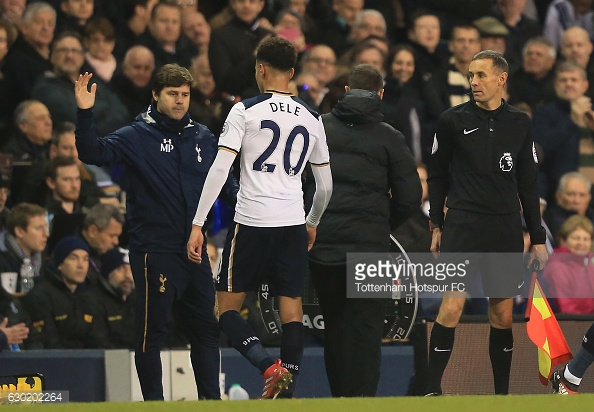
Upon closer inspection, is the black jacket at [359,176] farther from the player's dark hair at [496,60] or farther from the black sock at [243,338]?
the black sock at [243,338]

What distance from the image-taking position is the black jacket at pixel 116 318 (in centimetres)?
1116

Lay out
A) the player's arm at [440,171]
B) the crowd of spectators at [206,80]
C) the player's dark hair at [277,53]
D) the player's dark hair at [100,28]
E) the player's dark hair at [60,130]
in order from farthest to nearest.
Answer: the player's dark hair at [100,28] < the player's dark hair at [60,130] < the crowd of spectators at [206,80] < the player's arm at [440,171] < the player's dark hair at [277,53]

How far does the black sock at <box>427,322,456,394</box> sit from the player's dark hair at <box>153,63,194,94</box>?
91.0 inches

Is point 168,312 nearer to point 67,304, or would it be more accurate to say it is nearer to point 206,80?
point 67,304

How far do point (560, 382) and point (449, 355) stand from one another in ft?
2.62

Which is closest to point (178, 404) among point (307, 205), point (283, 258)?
point (283, 258)

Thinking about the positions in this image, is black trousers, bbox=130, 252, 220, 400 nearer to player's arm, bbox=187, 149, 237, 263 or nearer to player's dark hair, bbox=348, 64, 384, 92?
player's arm, bbox=187, 149, 237, 263

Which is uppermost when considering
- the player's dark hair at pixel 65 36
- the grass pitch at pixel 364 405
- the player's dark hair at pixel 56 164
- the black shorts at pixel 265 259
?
the player's dark hair at pixel 65 36

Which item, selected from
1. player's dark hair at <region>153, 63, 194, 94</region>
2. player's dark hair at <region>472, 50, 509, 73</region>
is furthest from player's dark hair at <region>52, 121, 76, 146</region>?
player's dark hair at <region>472, 50, 509, 73</region>

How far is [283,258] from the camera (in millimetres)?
8609

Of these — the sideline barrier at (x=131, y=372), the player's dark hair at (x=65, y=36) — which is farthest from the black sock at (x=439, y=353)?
the player's dark hair at (x=65, y=36)

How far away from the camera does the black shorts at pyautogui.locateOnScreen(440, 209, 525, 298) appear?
365 inches

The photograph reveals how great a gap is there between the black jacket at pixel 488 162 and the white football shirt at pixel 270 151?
116 cm

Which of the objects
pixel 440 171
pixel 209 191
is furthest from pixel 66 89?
pixel 209 191
